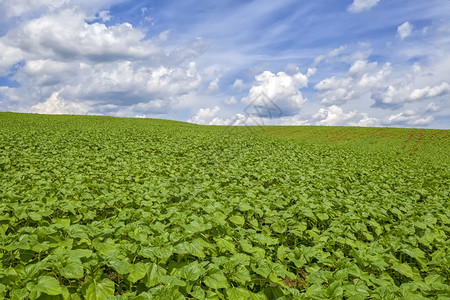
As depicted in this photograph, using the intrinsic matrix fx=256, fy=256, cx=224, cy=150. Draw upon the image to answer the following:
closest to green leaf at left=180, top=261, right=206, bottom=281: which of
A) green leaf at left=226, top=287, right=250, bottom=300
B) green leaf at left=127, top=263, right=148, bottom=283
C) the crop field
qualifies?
the crop field

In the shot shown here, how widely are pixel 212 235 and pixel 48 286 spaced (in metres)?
2.63

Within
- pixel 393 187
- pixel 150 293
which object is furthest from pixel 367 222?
pixel 393 187

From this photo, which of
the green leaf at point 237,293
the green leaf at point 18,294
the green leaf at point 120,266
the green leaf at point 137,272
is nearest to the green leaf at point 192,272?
the green leaf at point 237,293

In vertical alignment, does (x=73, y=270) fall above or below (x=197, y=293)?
above

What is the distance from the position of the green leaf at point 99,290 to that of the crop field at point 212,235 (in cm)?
1

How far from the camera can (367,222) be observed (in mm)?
5965

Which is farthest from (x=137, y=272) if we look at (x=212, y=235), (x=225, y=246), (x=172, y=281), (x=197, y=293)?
(x=212, y=235)

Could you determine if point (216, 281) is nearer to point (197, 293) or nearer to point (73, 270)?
point (197, 293)

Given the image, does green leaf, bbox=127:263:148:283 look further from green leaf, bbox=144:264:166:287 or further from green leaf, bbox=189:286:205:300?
green leaf, bbox=189:286:205:300

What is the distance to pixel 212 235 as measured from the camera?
471cm

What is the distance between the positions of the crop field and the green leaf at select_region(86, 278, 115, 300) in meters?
0.01

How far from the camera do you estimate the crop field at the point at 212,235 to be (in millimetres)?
2992

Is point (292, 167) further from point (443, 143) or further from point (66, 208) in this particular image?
point (443, 143)

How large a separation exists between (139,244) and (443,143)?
180 feet
